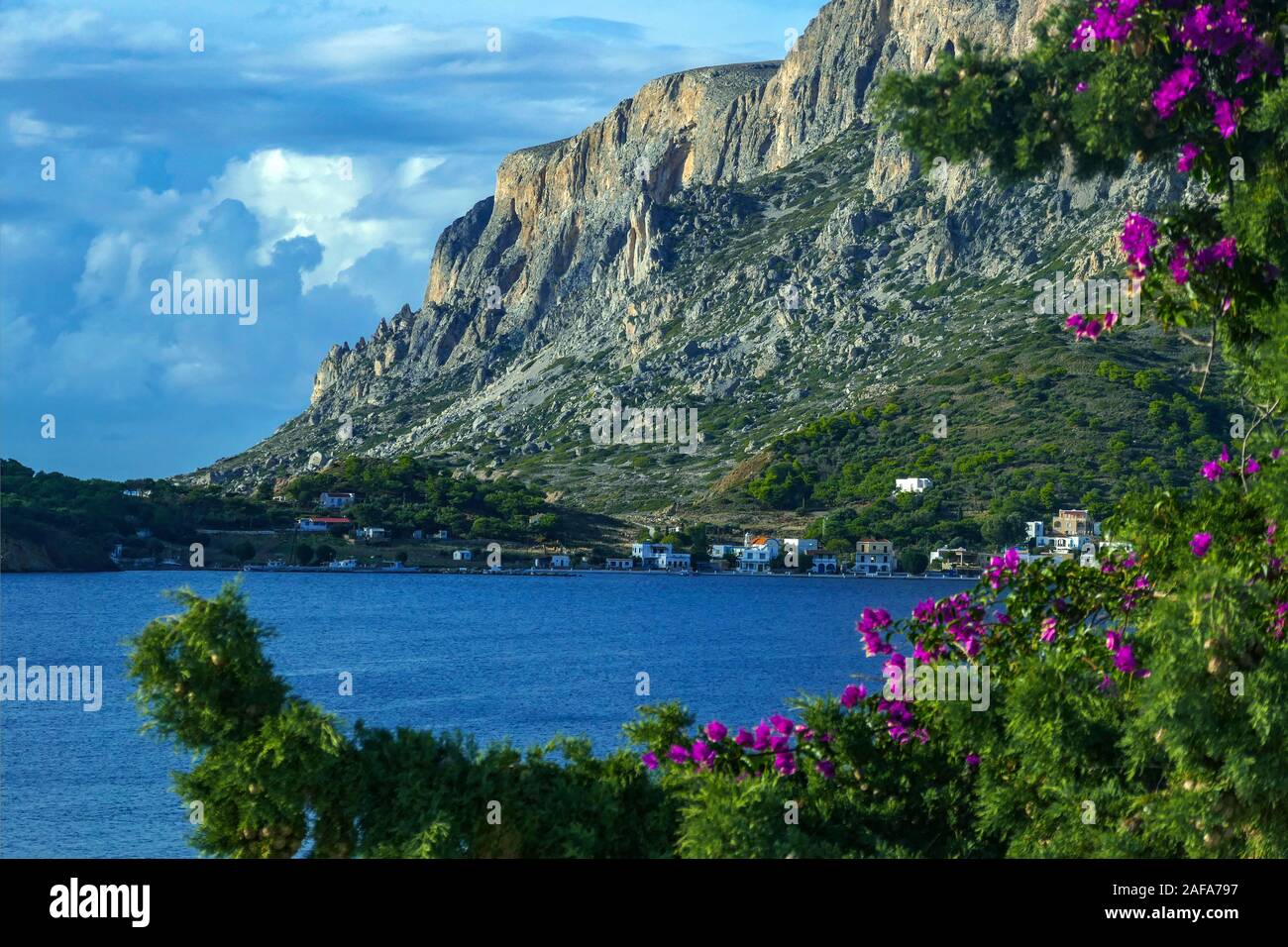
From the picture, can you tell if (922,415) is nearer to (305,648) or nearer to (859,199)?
(859,199)

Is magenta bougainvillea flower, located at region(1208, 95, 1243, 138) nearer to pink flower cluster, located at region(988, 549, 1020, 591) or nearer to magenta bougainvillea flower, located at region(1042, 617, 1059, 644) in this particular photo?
pink flower cluster, located at region(988, 549, 1020, 591)

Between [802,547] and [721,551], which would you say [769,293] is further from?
[802,547]

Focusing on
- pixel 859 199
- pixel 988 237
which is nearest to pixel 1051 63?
pixel 988 237

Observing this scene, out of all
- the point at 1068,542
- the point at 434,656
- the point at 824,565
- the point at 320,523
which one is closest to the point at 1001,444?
the point at 824,565

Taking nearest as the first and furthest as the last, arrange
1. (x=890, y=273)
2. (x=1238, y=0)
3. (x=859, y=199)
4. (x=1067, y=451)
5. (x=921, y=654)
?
1. (x=1238, y=0)
2. (x=921, y=654)
3. (x=1067, y=451)
4. (x=890, y=273)
5. (x=859, y=199)

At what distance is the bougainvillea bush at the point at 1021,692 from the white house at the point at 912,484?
9366 cm

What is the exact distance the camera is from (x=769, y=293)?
5778 inches

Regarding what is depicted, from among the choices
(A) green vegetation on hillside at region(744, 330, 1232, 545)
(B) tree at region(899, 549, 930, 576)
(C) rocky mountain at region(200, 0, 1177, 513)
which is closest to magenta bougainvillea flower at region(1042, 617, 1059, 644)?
(A) green vegetation on hillside at region(744, 330, 1232, 545)

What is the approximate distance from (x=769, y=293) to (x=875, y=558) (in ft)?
155

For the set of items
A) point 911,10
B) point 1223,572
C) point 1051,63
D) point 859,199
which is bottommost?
point 1223,572

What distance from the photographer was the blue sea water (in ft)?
113

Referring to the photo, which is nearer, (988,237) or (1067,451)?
(1067,451)

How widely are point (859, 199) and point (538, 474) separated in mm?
42462

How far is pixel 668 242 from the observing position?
169125 mm
